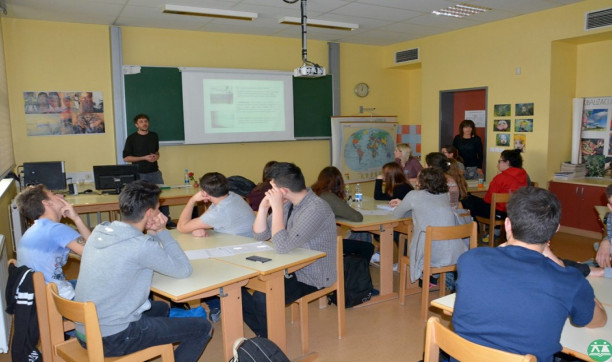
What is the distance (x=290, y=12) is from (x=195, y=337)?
4948 mm

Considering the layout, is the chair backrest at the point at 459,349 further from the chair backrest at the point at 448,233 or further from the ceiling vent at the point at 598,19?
the ceiling vent at the point at 598,19

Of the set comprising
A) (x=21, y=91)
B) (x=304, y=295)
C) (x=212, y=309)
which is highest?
(x=21, y=91)

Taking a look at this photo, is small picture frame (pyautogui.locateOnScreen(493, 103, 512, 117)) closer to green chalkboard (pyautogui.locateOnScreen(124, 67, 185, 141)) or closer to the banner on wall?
the banner on wall

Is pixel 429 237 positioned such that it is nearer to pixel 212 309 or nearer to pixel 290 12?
pixel 212 309

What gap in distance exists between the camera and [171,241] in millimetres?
2602

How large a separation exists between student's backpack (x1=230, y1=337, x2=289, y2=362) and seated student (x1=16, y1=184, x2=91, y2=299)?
115cm

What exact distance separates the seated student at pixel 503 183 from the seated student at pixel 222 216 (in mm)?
3233

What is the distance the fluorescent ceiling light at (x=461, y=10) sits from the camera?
6.36 meters

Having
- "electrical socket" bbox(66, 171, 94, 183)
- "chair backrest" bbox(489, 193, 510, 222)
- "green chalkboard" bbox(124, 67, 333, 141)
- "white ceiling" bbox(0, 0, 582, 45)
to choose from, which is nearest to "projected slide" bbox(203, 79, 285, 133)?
"green chalkboard" bbox(124, 67, 333, 141)

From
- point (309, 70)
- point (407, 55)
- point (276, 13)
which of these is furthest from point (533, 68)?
point (276, 13)

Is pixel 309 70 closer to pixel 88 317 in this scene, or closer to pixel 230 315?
pixel 230 315

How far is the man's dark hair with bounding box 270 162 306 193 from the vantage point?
3.26 meters

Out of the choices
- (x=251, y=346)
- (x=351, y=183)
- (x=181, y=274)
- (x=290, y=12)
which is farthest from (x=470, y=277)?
(x=351, y=183)

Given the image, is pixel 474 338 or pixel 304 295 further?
pixel 304 295
